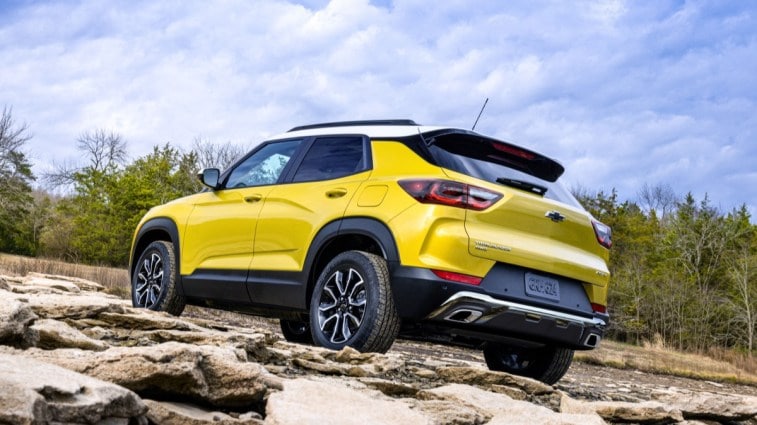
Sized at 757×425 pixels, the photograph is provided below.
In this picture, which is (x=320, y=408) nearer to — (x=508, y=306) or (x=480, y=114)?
(x=508, y=306)

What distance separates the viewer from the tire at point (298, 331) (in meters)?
8.18

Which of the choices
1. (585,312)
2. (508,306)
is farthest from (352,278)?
(585,312)

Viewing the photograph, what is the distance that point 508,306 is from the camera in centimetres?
538

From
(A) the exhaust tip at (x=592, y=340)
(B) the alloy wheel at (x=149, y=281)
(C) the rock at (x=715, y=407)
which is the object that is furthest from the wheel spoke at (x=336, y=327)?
(B) the alloy wheel at (x=149, y=281)

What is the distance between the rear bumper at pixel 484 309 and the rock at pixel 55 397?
2716 mm

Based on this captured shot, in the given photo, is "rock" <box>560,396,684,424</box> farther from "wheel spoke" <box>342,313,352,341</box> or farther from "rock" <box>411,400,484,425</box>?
"wheel spoke" <box>342,313,352,341</box>

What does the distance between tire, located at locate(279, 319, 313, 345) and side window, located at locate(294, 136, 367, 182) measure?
2.15m

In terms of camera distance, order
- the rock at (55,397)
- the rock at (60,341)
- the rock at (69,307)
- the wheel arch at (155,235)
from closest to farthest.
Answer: the rock at (55,397) → the rock at (60,341) → the rock at (69,307) → the wheel arch at (155,235)

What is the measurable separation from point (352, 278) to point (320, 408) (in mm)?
2398

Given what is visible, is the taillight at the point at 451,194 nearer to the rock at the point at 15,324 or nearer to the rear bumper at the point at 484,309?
the rear bumper at the point at 484,309

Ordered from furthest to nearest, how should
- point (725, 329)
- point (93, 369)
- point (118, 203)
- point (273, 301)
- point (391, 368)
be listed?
point (118, 203), point (725, 329), point (273, 301), point (391, 368), point (93, 369)

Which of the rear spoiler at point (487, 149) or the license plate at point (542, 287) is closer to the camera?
the license plate at point (542, 287)

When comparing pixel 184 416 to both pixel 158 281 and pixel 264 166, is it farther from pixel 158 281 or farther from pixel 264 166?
pixel 158 281

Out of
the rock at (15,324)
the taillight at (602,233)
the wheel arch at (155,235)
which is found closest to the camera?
the rock at (15,324)
